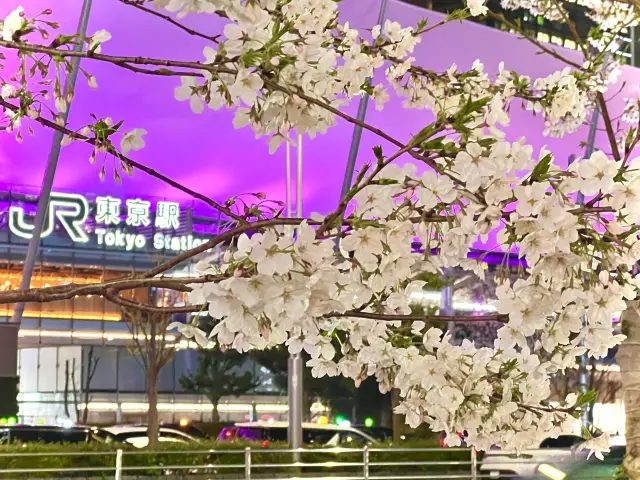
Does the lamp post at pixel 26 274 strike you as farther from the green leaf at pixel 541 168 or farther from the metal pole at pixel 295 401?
the green leaf at pixel 541 168

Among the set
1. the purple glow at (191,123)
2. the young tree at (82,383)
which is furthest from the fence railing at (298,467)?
the young tree at (82,383)

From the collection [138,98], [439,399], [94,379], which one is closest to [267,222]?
[439,399]

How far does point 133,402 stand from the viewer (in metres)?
18.4

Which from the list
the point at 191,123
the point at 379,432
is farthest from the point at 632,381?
the point at 379,432

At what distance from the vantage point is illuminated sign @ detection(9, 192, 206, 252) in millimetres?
14672

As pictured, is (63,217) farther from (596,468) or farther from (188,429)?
(596,468)

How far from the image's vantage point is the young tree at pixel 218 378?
62.8ft

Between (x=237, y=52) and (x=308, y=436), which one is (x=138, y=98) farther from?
(x=237, y=52)

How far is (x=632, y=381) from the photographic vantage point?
4.25 meters

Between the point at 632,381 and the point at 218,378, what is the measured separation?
51.4ft

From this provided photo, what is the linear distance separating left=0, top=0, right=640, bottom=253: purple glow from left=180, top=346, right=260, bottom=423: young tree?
4.33 m

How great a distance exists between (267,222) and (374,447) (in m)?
12.2

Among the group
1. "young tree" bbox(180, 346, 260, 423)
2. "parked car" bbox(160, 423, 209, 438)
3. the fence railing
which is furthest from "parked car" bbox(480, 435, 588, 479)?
"young tree" bbox(180, 346, 260, 423)

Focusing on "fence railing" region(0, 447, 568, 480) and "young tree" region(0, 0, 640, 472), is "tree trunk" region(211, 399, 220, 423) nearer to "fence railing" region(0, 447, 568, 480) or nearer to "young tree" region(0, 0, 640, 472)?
"fence railing" region(0, 447, 568, 480)
